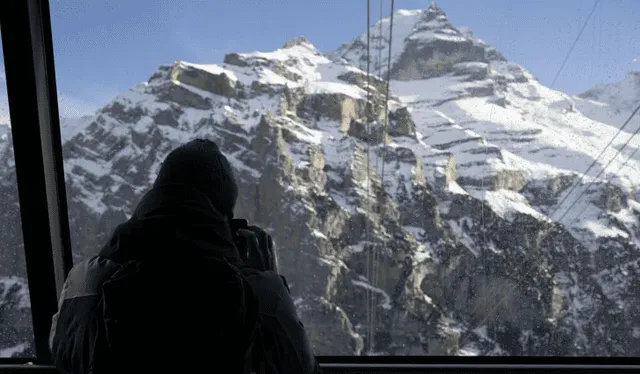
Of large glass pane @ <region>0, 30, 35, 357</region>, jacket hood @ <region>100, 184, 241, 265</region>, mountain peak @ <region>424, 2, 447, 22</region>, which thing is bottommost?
large glass pane @ <region>0, 30, 35, 357</region>

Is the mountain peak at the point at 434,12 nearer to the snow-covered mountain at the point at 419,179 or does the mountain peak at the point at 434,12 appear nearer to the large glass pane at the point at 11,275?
the snow-covered mountain at the point at 419,179

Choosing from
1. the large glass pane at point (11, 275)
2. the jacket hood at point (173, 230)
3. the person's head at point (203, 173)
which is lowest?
the large glass pane at point (11, 275)

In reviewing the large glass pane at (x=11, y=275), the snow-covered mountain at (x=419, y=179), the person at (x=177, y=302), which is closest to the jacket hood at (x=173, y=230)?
the person at (x=177, y=302)

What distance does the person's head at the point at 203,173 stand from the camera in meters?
0.96

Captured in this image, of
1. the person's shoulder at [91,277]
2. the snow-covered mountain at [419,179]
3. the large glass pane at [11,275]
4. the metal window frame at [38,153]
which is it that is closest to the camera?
the person's shoulder at [91,277]

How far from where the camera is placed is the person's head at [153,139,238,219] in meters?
0.96

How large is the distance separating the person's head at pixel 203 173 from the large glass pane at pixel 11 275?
123cm

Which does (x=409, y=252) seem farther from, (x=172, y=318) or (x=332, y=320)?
(x=172, y=318)

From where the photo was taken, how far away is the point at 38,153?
1910mm

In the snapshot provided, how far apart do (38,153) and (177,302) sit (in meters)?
1.32

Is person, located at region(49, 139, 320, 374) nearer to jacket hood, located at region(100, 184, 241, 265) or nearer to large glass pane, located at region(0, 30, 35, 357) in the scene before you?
jacket hood, located at region(100, 184, 241, 265)

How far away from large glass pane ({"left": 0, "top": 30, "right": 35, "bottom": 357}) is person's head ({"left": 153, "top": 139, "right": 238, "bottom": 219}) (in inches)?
48.4

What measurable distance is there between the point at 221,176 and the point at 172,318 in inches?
10.8

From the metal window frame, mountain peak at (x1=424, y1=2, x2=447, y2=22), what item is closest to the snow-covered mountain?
mountain peak at (x1=424, y1=2, x2=447, y2=22)
